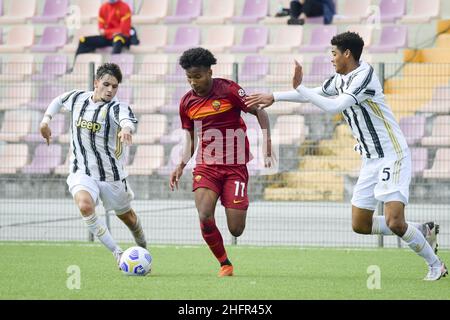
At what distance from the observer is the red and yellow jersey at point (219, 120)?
10188 millimetres

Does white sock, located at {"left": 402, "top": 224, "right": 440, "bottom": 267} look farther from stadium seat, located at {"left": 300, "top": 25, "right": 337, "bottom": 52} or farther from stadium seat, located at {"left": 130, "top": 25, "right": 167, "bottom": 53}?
stadium seat, located at {"left": 130, "top": 25, "right": 167, "bottom": 53}

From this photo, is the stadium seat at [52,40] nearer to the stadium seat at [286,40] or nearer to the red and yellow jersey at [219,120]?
the stadium seat at [286,40]

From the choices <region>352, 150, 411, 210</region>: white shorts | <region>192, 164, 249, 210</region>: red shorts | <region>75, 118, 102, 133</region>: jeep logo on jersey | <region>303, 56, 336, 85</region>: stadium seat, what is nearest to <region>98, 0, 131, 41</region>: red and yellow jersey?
<region>303, 56, 336, 85</region>: stadium seat

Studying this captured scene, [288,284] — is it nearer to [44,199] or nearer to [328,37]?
[44,199]

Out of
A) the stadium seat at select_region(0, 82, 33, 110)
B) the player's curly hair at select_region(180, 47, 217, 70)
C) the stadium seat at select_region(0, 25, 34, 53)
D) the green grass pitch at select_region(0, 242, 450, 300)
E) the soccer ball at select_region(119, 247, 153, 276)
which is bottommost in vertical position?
the green grass pitch at select_region(0, 242, 450, 300)

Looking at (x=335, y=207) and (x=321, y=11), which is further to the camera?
(x=321, y=11)

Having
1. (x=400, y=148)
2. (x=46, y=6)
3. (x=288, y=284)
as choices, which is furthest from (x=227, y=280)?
(x=46, y=6)

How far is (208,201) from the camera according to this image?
10070 millimetres

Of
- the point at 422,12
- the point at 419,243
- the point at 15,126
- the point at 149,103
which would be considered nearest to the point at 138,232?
the point at 419,243

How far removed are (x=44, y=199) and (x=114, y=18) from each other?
7.13 metres

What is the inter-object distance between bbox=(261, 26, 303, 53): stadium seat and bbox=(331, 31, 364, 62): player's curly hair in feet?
38.1

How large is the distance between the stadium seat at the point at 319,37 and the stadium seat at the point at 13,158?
7085 millimetres

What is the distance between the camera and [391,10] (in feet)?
72.0

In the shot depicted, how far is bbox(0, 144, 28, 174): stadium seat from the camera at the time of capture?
1532 cm
